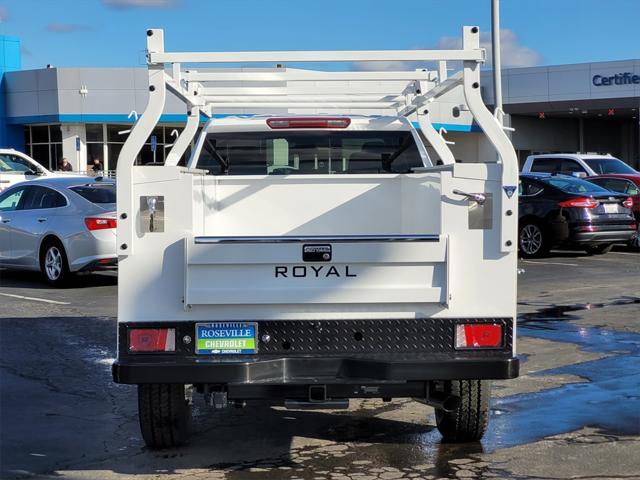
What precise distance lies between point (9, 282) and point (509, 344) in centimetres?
1111

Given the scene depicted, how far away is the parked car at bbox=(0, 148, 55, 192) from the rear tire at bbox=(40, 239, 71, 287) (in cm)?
839

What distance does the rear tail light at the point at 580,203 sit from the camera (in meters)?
18.0

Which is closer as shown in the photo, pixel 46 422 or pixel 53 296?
pixel 46 422

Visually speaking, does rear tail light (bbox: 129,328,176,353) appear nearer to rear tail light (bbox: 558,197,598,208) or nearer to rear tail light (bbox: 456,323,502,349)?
rear tail light (bbox: 456,323,502,349)

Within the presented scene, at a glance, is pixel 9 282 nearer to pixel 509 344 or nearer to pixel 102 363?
pixel 102 363

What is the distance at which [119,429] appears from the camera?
658 centimetres

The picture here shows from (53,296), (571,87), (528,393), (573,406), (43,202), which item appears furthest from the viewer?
(571,87)

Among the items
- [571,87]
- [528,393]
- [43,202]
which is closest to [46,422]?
[528,393]

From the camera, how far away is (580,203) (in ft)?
59.0

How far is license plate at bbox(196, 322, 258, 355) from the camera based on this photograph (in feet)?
17.5

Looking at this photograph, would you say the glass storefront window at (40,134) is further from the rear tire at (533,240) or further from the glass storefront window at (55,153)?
the rear tire at (533,240)

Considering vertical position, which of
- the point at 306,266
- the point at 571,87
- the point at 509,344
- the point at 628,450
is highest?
the point at 571,87

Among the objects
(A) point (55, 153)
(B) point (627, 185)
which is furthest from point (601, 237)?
(A) point (55, 153)

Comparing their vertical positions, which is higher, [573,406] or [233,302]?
[233,302]
